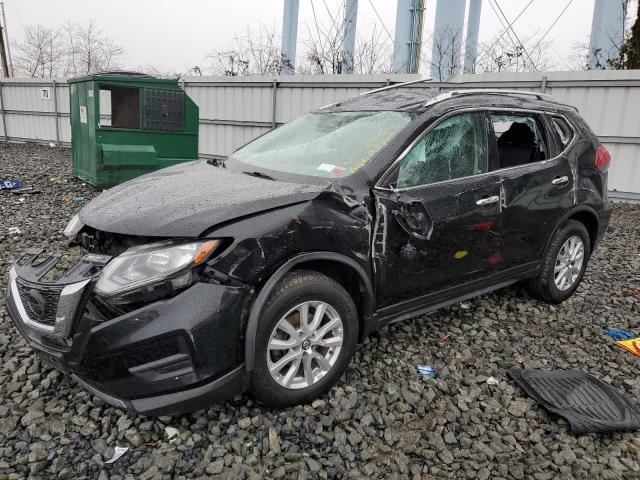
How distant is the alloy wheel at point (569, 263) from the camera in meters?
3.97

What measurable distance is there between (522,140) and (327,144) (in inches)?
67.3

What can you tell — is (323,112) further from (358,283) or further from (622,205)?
(622,205)

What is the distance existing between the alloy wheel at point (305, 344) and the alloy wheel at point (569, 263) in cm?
233

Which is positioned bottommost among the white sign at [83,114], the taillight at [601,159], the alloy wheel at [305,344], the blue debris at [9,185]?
the blue debris at [9,185]

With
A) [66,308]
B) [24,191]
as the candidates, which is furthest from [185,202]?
[24,191]

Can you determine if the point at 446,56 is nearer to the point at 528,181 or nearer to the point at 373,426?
the point at 528,181

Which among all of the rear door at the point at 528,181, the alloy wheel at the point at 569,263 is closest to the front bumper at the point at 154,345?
the rear door at the point at 528,181

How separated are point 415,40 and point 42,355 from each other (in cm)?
1226

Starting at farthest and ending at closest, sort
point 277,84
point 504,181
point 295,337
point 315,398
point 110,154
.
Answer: point 277,84
point 110,154
point 504,181
point 315,398
point 295,337

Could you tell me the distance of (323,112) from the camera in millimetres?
3637

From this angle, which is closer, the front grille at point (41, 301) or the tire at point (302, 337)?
the front grille at point (41, 301)

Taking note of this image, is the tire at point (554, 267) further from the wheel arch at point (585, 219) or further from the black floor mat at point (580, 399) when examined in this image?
the black floor mat at point (580, 399)

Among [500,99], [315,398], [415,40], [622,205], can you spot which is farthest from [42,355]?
[415,40]

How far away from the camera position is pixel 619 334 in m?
3.63
